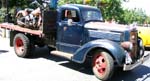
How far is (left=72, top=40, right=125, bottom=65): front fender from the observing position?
793cm

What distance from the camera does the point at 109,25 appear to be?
884 centimetres

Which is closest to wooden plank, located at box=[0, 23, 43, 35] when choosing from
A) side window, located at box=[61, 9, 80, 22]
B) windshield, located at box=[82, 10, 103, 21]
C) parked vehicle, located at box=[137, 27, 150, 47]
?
side window, located at box=[61, 9, 80, 22]

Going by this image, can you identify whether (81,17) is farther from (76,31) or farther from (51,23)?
(51,23)

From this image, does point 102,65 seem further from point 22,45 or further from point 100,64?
point 22,45

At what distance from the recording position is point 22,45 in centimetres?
1068

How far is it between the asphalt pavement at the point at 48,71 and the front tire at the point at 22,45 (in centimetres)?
19

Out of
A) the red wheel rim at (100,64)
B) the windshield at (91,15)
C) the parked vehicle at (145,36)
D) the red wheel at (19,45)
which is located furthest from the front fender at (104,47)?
the parked vehicle at (145,36)

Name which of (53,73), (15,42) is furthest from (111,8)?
(53,73)

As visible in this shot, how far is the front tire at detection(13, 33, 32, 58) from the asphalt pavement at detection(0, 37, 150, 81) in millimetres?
189

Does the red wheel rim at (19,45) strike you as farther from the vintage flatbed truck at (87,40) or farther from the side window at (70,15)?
the side window at (70,15)

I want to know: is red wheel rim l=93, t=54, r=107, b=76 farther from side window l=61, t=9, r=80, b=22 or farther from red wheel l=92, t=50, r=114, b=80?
side window l=61, t=9, r=80, b=22

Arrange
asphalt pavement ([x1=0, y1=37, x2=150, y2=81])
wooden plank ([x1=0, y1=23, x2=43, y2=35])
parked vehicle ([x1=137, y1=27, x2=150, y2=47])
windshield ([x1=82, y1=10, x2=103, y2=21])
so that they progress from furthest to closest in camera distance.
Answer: parked vehicle ([x1=137, y1=27, x2=150, y2=47]) < wooden plank ([x1=0, y1=23, x2=43, y2=35]) < windshield ([x1=82, y1=10, x2=103, y2=21]) < asphalt pavement ([x1=0, y1=37, x2=150, y2=81])

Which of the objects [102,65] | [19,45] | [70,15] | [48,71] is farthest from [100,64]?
[19,45]

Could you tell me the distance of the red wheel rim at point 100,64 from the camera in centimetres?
821
